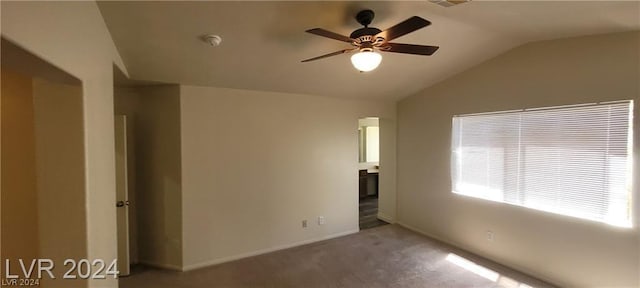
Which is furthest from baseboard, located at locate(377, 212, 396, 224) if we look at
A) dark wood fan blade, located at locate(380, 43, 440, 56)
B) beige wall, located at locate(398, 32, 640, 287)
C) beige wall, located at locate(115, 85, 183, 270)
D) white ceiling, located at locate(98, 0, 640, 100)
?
dark wood fan blade, located at locate(380, 43, 440, 56)

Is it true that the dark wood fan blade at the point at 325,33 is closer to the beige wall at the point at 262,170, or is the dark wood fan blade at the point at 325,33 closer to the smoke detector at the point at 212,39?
the smoke detector at the point at 212,39

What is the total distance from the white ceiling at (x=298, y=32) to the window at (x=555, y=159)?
842 millimetres

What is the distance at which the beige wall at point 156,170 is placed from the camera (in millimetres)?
3496

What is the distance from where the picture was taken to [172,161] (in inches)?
138

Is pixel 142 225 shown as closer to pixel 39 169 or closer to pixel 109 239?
pixel 109 239

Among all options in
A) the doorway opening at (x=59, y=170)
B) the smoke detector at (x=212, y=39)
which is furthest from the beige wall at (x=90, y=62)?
the smoke detector at (x=212, y=39)

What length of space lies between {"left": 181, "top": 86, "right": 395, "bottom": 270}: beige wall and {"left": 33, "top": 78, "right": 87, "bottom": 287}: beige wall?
6.03ft

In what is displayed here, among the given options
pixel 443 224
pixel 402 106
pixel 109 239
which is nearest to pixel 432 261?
pixel 443 224

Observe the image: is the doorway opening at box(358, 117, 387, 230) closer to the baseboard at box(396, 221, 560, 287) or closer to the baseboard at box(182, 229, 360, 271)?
the baseboard at box(396, 221, 560, 287)

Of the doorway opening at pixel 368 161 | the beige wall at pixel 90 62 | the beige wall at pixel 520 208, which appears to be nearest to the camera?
the beige wall at pixel 90 62

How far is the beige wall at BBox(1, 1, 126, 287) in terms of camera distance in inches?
43.8

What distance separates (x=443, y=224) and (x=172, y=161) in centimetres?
399

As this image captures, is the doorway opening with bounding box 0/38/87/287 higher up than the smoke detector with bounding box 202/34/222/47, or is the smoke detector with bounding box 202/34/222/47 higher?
the smoke detector with bounding box 202/34/222/47

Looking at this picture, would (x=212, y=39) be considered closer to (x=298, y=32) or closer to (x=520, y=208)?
(x=298, y=32)
